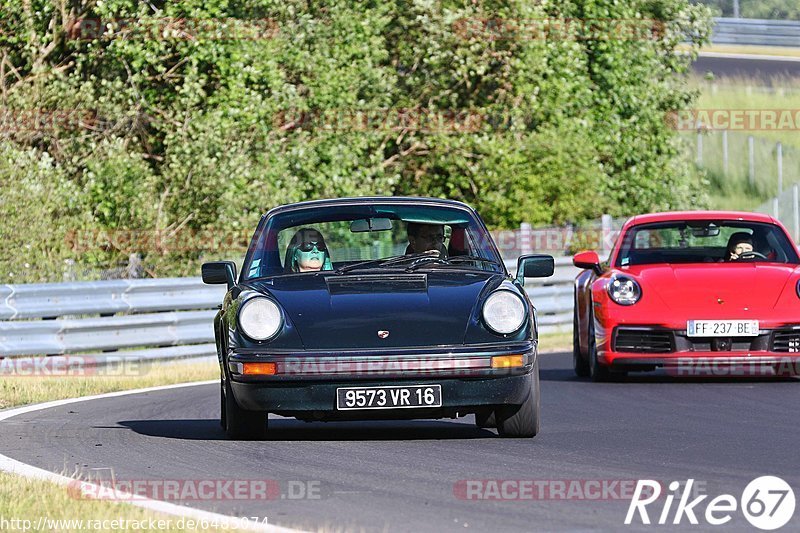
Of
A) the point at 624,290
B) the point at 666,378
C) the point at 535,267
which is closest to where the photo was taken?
the point at 535,267

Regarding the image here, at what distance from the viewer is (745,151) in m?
50.0

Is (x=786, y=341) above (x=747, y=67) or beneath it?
beneath

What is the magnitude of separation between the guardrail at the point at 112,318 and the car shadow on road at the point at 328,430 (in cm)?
585

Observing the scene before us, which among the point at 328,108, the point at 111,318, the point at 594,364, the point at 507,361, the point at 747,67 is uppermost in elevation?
the point at 747,67

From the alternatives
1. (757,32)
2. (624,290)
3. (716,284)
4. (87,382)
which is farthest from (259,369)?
(757,32)

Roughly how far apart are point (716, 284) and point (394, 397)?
17.1 feet

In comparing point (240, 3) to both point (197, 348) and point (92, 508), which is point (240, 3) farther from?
point (92, 508)

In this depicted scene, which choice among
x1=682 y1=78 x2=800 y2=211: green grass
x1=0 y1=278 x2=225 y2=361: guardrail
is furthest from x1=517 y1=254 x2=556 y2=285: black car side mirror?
x1=682 y1=78 x2=800 y2=211: green grass

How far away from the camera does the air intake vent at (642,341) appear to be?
1283 centimetres

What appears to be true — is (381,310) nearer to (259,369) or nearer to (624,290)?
(259,369)

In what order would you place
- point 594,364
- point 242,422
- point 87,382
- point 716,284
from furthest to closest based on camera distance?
point 87,382, point 594,364, point 716,284, point 242,422

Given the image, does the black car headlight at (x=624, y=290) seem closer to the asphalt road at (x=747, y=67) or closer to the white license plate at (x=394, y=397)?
the white license plate at (x=394, y=397)

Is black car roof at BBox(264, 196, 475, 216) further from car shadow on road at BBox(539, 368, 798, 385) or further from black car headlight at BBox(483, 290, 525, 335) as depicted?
car shadow on road at BBox(539, 368, 798, 385)

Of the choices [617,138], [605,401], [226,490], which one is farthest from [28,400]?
[617,138]
